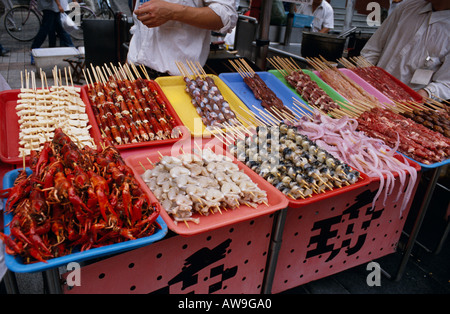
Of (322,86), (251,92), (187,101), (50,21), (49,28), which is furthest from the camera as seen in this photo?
(49,28)

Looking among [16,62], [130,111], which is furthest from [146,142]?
[16,62]

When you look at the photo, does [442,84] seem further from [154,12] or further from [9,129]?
[9,129]

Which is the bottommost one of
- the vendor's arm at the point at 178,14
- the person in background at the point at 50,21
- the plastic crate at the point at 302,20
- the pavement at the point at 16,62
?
the pavement at the point at 16,62

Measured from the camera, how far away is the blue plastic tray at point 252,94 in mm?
3512

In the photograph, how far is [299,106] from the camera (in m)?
3.61

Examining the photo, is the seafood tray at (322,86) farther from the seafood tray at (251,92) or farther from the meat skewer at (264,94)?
the meat skewer at (264,94)

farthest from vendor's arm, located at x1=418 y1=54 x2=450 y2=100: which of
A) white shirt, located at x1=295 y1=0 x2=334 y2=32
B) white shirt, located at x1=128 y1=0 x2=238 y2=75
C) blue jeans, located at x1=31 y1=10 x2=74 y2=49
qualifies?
blue jeans, located at x1=31 y1=10 x2=74 y2=49

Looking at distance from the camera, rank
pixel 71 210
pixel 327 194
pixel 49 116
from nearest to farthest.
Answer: pixel 71 210 → pixel 327 194 → pixel 49 116

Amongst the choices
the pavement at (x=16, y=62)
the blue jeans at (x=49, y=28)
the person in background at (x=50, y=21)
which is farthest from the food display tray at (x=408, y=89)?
the blue jeans at (x=49, y=28)

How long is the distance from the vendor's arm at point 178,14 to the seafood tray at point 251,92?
23.7 inches

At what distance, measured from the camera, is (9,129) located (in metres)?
2.58

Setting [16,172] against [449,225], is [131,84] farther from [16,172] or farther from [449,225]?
[449,225]

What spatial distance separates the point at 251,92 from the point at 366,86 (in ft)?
5.41

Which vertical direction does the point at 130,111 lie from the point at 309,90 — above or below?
below
